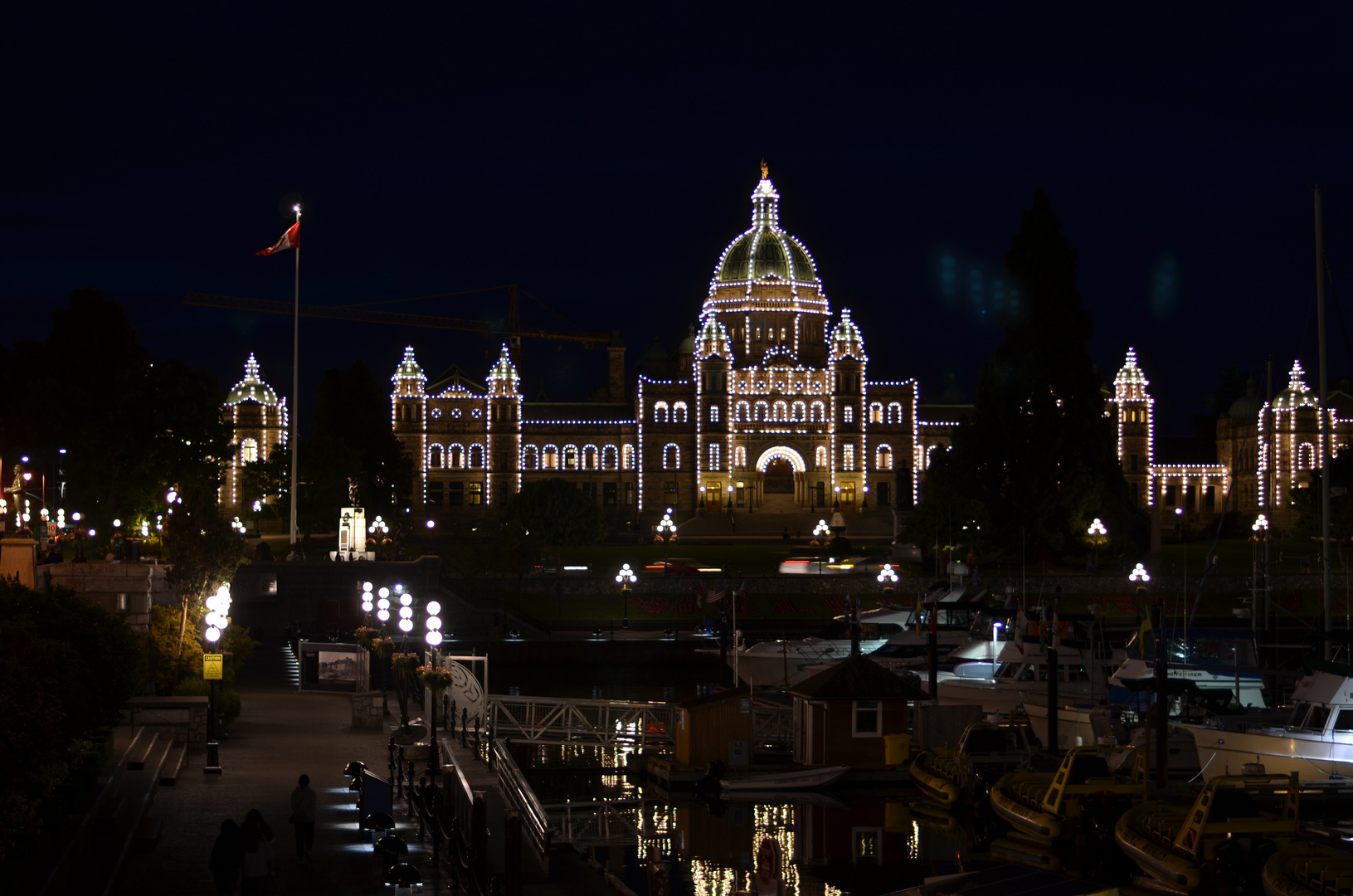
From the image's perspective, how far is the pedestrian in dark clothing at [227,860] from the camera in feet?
68.6

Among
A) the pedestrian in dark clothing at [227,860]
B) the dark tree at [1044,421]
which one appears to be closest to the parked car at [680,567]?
the dark tree at [1044,421]

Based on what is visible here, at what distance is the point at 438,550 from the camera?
3388 inches

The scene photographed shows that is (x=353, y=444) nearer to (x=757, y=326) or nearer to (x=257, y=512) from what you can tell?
(x=257, y=512)

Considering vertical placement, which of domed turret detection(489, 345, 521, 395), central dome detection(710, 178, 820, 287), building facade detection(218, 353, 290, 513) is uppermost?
central dome detection(710, 178, 820, 287)

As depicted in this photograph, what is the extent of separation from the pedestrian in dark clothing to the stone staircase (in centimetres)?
142

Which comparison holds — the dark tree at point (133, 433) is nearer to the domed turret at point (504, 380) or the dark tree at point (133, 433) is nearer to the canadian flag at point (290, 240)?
the canadian flag at point (290, 240)

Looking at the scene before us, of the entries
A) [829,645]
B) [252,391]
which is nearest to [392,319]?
[252,391]

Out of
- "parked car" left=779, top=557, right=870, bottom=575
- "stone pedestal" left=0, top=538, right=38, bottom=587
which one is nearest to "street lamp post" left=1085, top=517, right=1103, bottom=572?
"parked car" left=779, top=557, right=870, bottom=575

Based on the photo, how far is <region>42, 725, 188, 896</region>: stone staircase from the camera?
2141 centimetres

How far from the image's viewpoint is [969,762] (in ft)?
114

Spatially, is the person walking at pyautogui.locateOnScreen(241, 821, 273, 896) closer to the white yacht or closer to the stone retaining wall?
the stone retaining wall

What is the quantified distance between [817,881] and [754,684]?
22.9 meters

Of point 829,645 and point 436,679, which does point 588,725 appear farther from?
point 829,645

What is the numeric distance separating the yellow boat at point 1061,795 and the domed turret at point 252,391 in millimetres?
106643
